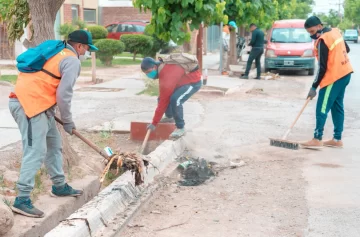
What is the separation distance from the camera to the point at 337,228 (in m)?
4.86

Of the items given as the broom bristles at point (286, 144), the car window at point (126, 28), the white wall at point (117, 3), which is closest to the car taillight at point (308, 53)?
the broom bristles at point (286, 144)

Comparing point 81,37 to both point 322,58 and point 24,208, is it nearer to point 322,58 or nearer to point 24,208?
point 24,208

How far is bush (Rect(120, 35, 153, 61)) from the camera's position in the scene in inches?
891

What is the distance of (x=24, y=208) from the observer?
4691 millimetres

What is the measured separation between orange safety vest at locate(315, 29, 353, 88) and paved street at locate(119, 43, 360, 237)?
0.98 m

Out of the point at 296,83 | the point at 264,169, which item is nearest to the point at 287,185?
the point at 264,169

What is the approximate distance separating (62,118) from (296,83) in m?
12.7

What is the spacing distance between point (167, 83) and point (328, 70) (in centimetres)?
217

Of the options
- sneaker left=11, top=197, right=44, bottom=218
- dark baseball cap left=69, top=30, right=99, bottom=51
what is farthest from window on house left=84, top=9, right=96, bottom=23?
sneaker left=11, top=197, right=44, bottom=218

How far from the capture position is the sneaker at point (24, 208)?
4.68 metres

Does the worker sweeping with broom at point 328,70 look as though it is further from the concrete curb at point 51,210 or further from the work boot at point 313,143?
the concrete curb at point 51,210

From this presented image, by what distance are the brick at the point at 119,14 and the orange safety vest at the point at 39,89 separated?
109 feet

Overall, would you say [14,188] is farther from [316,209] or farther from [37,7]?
[316,209]

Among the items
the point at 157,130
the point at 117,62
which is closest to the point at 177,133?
the point at 157,130
